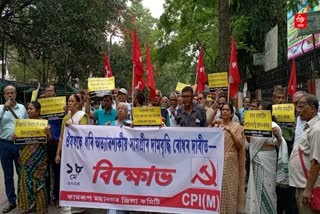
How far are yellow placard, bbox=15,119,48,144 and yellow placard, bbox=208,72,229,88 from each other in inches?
128

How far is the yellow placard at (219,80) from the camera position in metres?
7.57

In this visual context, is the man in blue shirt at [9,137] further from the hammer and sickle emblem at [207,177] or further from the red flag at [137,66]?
the hammer and sickle emblem at [207,177]

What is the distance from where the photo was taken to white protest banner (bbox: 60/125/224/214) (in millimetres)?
4816

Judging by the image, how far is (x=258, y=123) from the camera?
15.6ft

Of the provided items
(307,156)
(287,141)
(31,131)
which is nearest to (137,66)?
(31,131)

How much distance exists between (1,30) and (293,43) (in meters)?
11.2

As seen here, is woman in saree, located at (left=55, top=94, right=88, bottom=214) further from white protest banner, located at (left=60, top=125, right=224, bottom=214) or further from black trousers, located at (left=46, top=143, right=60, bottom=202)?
black trousers, located at (left=46, top=143, right=60, bottom=202)

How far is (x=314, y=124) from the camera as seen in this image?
3.84 metres

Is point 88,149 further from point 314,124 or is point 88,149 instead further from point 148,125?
point 314,124

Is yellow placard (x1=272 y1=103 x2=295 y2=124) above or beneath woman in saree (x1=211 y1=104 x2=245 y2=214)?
above

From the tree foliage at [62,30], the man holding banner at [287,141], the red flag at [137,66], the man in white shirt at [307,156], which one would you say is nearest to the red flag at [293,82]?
the man holding banner at [287,141]

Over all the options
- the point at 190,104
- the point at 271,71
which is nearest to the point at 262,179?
the point at 190,104

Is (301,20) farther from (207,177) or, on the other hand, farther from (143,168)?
(143,168)

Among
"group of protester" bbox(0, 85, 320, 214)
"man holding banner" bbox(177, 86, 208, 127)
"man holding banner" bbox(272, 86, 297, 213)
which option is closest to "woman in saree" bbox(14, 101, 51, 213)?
"group of protester" bbox(0, 85, 320, 214)
